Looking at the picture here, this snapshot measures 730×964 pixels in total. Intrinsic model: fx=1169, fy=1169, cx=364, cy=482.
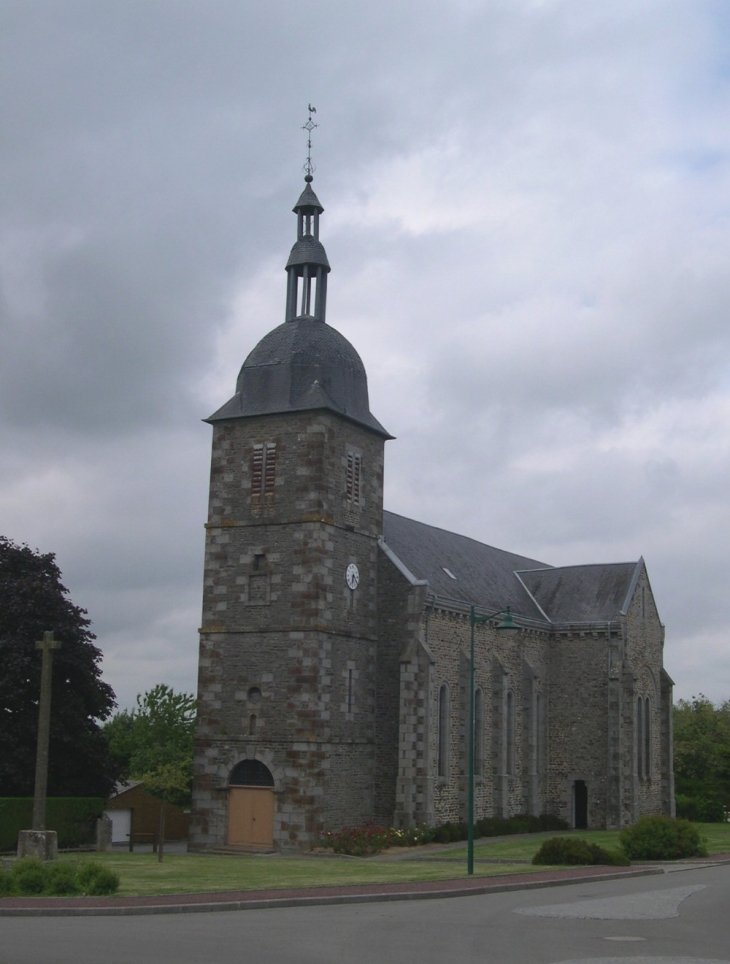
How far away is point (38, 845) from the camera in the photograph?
84.1 ft

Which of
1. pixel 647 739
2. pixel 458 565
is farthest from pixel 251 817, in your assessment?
pixel 647 739

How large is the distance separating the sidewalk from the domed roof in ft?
55.6

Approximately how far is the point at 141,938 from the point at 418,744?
2218 cm

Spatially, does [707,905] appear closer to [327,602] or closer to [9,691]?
[327,602]

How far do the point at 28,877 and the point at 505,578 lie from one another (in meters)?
31.9

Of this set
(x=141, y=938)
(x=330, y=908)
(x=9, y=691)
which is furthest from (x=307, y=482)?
(x=141, y=938)

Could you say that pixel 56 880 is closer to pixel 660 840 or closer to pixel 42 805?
pixel 42 805

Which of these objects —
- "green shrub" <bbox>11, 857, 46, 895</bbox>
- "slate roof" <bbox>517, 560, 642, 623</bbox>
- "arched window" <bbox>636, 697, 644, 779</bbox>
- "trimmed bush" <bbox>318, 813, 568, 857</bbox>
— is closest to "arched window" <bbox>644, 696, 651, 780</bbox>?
"arched window" <bbox>636, 697, 644, 779</bbox>

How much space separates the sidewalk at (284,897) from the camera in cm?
1877

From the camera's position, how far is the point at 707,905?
69.8 feet

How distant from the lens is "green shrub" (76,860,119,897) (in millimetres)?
20922

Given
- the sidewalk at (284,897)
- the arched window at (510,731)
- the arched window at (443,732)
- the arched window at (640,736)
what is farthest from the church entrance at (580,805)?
the sidewalk at (284,897)

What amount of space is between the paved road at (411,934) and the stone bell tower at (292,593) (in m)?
14.1

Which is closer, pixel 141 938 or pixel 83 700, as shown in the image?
pixel 141 938
